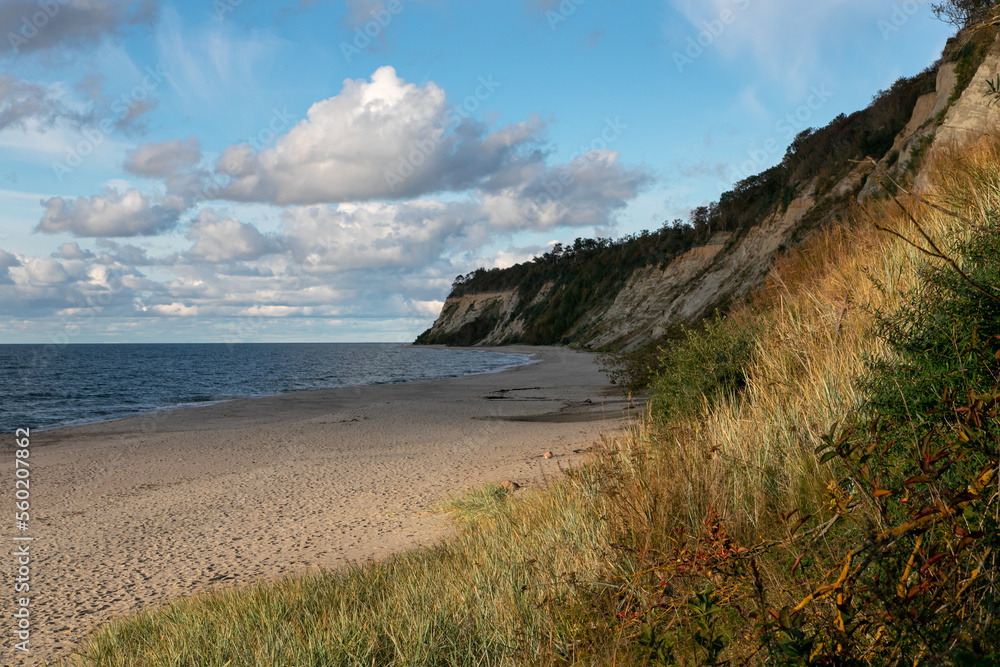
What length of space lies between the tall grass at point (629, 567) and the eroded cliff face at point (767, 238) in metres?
1.41

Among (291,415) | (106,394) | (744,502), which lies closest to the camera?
(744,502)

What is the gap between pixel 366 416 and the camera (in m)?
17.9

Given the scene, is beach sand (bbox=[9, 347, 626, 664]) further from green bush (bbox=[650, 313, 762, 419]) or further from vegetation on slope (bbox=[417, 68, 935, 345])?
vegetation on slope (bbox=[417, 68, 935, 345])

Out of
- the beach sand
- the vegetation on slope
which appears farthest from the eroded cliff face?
the beach sand

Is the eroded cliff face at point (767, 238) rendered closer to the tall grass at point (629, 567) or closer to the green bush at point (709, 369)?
the tall grass at point (629, 567)

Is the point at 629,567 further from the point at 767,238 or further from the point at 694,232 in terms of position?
the point at 694,232

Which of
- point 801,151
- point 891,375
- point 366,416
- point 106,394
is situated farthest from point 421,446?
point 801,151

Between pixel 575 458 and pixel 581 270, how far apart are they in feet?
215

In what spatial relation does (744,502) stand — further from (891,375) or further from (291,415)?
(291,415)

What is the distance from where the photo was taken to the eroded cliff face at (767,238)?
16.4 m

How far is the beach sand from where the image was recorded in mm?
5789

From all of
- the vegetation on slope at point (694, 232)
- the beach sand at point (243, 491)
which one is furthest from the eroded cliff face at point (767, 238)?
the beach sand at point (243, 491)

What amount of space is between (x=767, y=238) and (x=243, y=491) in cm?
3056

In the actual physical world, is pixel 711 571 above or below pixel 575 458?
above
